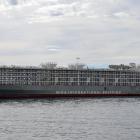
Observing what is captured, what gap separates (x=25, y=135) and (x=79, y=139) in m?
4.92

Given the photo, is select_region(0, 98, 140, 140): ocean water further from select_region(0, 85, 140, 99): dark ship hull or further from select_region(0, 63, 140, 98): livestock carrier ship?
select_region(0, 63, 140, 98): livestock carrier ship

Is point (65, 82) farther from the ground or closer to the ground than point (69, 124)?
farther from the ground

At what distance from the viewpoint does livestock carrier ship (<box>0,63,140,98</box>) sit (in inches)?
4569

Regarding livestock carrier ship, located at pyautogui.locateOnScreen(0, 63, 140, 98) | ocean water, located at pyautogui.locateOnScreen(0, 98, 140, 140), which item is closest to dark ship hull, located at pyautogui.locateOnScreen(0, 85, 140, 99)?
livestock carrier ship, located at pyautogui.locateOnScreen(0, 63, 140, 98)

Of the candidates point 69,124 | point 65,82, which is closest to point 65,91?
point 65,82

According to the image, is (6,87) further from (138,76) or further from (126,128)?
(126,128)

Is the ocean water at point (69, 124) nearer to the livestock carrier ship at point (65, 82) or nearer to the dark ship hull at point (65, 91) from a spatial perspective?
the dark ship hull at point (65, 91)

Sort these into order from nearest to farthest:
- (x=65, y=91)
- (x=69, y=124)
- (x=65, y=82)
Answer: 1. (x=69, y=124)
2. (x=65, y=91)
3. (x=65, y=82)

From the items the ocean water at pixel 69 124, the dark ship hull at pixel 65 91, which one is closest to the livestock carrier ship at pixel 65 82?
the dark ship hull at pixel 65 91

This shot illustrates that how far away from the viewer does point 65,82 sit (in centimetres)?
12875

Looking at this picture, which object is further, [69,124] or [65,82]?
[65,82]

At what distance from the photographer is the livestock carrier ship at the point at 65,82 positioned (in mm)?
116062

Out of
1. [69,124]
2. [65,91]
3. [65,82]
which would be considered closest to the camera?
[69,124]

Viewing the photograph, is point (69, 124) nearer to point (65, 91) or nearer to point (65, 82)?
point (65, 91)
